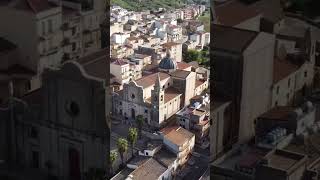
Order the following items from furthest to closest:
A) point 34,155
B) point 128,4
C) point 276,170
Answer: point 34,155
point 128,4
point 276,170

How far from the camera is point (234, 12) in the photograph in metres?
1.63

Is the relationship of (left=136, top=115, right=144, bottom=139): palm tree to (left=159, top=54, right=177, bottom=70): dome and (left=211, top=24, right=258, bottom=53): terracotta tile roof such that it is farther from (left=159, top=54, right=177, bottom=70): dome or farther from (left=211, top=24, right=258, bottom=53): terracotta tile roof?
(left=211, top=24, right=258, bottom=53): terracotta tile roof

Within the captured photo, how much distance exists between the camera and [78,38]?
6.68 feet

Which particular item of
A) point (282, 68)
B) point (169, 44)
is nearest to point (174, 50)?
point (169, 44)

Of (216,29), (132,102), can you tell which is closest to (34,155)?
(132,102)

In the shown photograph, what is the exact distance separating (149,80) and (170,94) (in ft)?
0.30

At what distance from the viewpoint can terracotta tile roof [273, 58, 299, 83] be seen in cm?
162

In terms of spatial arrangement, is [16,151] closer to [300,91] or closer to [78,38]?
[78,38]

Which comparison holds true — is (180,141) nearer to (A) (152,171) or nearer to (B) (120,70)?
(A) (152,171)

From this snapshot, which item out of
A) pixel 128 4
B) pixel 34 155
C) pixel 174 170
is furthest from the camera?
pixel 34 155

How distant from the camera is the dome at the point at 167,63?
173cm

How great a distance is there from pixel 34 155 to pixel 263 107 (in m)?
0.96

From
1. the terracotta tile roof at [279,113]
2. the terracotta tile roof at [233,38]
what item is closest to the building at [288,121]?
the terracotta tile roof at [279,113]

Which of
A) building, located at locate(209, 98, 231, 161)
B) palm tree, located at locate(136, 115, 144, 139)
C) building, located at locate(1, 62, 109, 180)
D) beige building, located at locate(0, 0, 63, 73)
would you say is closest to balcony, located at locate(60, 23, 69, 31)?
beige building, located at locate(0, 0, 63, 73)
